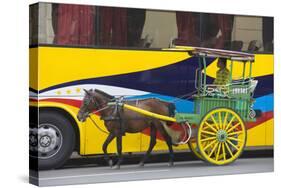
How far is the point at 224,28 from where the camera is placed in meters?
12.7

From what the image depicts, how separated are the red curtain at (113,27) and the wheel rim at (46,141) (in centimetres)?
159

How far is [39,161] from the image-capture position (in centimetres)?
1120

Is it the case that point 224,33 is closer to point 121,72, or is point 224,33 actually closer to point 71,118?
point 121,72

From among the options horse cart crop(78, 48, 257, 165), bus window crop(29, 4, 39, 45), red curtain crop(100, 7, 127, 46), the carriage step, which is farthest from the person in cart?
bus window crop(29, 4, 39, 45)

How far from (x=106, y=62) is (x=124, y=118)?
959 millimetres

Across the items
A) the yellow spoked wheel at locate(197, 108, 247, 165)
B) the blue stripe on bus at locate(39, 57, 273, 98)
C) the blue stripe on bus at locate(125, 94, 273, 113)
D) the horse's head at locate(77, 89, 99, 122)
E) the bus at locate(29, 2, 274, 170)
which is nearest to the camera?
the bus at locate(29, 2, 274, 170)

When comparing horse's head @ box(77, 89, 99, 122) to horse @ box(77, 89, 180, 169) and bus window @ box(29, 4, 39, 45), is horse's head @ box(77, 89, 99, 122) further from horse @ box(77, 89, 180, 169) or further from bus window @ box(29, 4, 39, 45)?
bus window @ box(29, 4, 39, 45)

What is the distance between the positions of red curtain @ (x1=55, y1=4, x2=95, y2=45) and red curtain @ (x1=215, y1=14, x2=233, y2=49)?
2.36m

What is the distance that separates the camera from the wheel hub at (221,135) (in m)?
12.4

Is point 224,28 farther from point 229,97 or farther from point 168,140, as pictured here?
point 168,140

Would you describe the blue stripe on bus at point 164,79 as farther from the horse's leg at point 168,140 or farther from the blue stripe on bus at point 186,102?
the horse's leg at point 168,140

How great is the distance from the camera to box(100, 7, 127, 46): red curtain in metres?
11.6

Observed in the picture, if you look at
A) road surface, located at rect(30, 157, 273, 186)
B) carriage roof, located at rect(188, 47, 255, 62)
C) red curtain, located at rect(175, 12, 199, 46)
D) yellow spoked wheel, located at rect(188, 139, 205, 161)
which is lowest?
road surface, located at rect(30, 157, 273, 186)

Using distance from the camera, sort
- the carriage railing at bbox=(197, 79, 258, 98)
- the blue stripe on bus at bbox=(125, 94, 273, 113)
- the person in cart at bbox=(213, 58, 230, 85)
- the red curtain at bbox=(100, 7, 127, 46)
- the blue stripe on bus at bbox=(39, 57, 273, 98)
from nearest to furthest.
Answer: the red curtain at bbox=(100, 7, 127, 46)
the blue stripe on bus at bbox=(39, 57, 273, 98)
the blue stripe on bus at bbox=(125, 94, 273, 113)
the carriage railing at bbox=(197, 79, 258, 98)
the person in cart at bbox=(213, 58, 230, 85)
